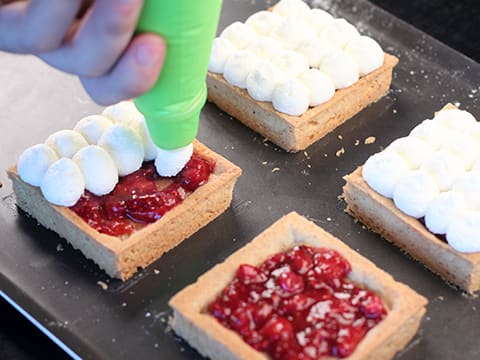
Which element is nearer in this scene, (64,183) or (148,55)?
(148,55)

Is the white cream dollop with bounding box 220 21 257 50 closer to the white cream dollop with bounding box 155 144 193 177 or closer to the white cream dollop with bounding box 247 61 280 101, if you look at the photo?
the white cream dollop with bounding box 247 61 280 101

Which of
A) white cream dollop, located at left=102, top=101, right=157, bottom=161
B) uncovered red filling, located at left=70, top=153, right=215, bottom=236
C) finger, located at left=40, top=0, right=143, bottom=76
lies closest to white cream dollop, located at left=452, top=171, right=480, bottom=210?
uncovered red filling, located at left=70, top=153, right=215, bottom=236

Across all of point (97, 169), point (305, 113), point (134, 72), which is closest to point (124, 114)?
point (97, 169)

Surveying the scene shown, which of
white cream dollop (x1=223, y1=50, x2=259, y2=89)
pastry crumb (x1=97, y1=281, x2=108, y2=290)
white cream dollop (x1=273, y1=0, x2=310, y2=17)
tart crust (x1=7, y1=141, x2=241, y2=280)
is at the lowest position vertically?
pastry crumb (x1=97, y1=281, x2=108, y2=290)

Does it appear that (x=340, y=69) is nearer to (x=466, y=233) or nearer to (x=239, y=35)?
(x=239, y=35)

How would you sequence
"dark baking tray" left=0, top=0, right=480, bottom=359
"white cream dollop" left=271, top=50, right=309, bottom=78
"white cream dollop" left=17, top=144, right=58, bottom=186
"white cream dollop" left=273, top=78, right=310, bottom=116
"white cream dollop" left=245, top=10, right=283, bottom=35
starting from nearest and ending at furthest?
"dark baking tray" left=0, top=0, right=480, bottom=359
"white cream dollop" left=17, top=144, right=58, bottom=186
"white cream dollop" left=273, top=78, right=310, bottom=116
"white cream dollop" left=271, top=50, right=309, bottom=78
"white cream dollop" left=245, top=10, right=283, bottom=35
